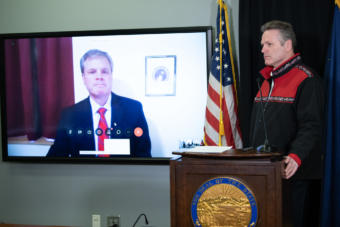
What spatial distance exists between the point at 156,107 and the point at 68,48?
2.78ft

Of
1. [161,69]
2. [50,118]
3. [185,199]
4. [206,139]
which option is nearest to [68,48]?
[50,118]

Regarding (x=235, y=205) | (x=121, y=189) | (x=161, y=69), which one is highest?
(x=161, y=69)

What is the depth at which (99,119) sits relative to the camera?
9.90 feet

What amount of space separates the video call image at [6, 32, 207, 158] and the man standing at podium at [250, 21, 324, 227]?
0.66 metres

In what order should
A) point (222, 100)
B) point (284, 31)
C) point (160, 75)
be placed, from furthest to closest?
point (160, 75) < point (222, 100) < point (284, 31)

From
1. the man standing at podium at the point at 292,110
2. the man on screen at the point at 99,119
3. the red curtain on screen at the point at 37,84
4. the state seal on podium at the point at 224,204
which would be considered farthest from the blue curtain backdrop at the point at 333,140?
the red curtain on screen at the point at 37,84

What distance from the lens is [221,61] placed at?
272cm

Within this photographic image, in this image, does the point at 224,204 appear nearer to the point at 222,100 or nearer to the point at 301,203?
the point at 301,203

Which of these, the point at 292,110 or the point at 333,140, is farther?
the point at 333,140

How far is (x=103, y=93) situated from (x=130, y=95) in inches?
8.7

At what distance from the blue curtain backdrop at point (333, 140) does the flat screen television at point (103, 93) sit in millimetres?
859

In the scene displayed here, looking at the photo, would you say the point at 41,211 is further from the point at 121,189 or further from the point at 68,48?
the point at 68,48

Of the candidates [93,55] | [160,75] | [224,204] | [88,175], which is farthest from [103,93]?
[224,204]

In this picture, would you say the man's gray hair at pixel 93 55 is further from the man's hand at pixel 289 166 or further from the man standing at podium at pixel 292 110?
the man's hand at pixel 289 166
